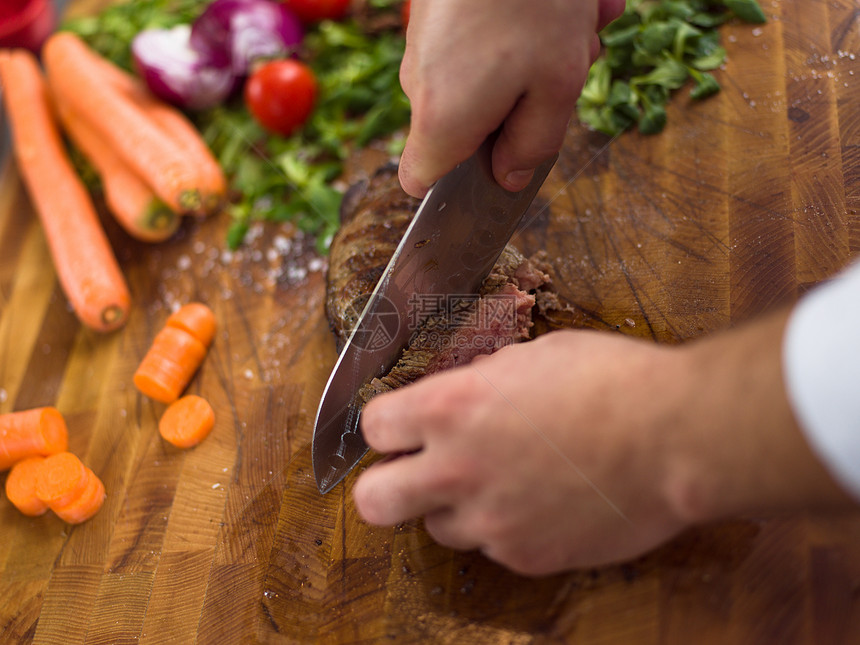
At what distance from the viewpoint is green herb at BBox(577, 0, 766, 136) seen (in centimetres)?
252

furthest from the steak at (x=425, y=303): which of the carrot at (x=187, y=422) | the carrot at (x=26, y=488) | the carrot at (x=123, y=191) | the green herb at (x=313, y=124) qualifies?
the carrot at (x=26, y=488)

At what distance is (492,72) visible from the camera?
1634 mm

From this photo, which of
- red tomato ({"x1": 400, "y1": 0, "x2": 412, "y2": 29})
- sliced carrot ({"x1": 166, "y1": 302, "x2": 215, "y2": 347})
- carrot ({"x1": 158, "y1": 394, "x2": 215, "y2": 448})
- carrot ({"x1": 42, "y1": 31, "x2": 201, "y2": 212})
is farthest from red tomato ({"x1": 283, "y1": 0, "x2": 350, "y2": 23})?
carrot ({"x1": 158, "y1": 394, "x2": 215, "y2": 448})

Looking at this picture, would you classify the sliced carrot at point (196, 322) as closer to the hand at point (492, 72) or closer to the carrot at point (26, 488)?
the carrot at point (26, 488)

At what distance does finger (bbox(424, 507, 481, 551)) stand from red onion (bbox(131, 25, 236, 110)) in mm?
2625

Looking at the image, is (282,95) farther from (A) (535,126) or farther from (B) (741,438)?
(B) (741,438)

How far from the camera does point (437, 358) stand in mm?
2180

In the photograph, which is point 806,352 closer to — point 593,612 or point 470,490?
point 470,490

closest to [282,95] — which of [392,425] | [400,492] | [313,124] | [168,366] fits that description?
[313,124]

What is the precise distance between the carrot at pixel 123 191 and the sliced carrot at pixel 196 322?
614mm

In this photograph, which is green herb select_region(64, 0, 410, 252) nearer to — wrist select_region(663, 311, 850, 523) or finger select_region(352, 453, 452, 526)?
finger select_region(352, 453, 452, 526)

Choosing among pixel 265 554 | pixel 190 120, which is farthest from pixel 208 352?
pixel 190 120

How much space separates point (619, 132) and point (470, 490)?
1634mm

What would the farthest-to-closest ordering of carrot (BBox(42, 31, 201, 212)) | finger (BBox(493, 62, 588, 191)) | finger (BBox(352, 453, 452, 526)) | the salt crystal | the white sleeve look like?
1. carrot (BBox(42, 31, 201, 212))
2. the salt crystal
3. finger (BBox(493, 62, 588, 191))
4. finger (BBox(352, 453, 452, 526))
5. the white sleeve
